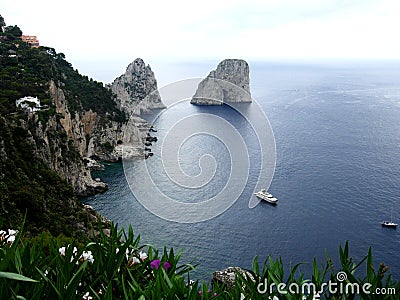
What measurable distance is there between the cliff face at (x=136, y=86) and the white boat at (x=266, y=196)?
32470 mm

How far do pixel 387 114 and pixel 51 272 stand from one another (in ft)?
195

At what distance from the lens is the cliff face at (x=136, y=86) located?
57153 millimetres

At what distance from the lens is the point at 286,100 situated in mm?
68938

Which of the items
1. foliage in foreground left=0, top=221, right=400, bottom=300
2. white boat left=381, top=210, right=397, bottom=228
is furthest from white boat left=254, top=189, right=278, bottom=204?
foliage in foreground left=0, top=221, right=400, bottom=300

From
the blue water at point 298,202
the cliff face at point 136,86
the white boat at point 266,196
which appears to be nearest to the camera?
the blue water at point 298,202

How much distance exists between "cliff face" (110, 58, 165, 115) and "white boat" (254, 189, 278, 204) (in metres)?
32.5

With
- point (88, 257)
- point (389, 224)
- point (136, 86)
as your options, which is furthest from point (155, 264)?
point (136, 86)

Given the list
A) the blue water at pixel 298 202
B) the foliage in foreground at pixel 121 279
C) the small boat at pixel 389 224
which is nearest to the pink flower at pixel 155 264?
the foliage in foreground at pixel 121 279

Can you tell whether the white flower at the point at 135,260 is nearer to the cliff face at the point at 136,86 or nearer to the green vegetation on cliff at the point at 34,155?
the green vegetation on cliff at the point at 34,155

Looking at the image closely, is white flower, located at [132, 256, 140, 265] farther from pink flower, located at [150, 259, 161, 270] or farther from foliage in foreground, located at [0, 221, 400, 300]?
pink flower, located at [150, 259, 161, 270]

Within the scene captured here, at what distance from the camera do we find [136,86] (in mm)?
59812

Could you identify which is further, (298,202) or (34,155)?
(298,202)

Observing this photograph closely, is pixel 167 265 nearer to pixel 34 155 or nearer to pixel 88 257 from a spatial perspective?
pixel 88 257

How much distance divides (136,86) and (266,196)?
3751 cm
